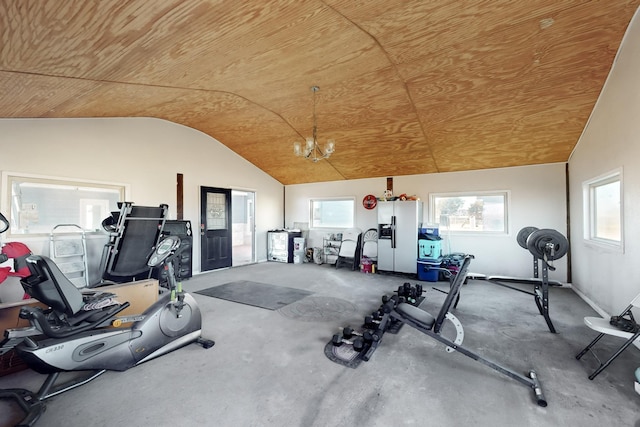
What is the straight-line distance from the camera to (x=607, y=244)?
3525 mm

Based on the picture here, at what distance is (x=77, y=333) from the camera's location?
2.02m

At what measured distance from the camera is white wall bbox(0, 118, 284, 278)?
3.81 m

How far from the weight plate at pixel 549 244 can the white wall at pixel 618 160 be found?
56 centimetres

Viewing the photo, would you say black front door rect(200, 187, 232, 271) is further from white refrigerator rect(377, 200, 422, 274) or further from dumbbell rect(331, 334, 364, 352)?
dumbbell rect(331, 334, 364, 352)

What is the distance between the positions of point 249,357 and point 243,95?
364 centimetres

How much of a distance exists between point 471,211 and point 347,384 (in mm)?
5228

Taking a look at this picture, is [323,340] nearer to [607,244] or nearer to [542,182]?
[607,244]

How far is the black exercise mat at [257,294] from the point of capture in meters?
4.10

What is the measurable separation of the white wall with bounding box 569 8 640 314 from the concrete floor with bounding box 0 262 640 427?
74 cm

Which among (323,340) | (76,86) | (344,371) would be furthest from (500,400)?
(76,86)

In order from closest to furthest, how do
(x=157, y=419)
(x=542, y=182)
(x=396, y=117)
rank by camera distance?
1. (x=157, y=419)
2. (x=396, y=117)
3. (x=542, y=182)

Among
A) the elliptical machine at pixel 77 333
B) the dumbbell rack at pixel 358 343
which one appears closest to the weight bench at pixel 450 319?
the dumbbell rack at pixel 358 343

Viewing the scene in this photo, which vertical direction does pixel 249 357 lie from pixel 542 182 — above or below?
below

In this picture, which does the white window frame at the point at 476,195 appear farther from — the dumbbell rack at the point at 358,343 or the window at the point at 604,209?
the dumbbell rack at the point at 358,343
